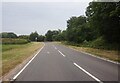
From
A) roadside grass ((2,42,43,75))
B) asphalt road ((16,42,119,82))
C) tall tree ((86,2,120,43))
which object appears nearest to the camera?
asphalt road ((16,42,119,82))

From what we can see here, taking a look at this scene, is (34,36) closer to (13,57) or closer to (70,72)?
(13,57)

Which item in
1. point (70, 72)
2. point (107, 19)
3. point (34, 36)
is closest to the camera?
point (70, 72)

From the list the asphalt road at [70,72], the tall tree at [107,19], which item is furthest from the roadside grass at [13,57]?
the tall tree at [107,19]

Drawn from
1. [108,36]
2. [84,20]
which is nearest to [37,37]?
[84,20]

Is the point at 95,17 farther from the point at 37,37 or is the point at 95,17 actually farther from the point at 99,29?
the point at 37,37

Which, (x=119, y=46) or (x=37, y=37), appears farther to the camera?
(x=37, y=37)

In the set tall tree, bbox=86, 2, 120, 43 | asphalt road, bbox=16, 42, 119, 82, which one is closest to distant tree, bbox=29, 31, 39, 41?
tall tree, bbox=86, 2, 120, 43

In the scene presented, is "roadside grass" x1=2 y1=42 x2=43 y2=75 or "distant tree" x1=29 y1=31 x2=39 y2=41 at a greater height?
"distant tree" x1=29 y1=31 x2=39 y2=41

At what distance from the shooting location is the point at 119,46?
3812 centimetres

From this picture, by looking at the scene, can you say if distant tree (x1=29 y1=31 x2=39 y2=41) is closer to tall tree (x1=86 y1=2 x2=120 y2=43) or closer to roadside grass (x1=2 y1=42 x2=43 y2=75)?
roadside grass (x1=2 y1=42 x2=43 y2=75)

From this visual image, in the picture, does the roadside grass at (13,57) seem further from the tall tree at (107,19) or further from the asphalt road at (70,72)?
the tall tree at (107,19)

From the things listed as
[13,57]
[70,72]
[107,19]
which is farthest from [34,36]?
[70,72]

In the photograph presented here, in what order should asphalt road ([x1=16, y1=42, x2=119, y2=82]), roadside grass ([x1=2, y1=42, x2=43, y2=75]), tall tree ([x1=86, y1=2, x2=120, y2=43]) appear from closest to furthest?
1. asphalt road ([x1=16, y1=42, x2=119, y2=82])
2. roadside grass ([x1=2, y1=42, x2=43, y2=75])
3. tall tree ([x1=86, y1=2, x2=120, y2=43])

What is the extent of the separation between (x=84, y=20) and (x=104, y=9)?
184 feet
